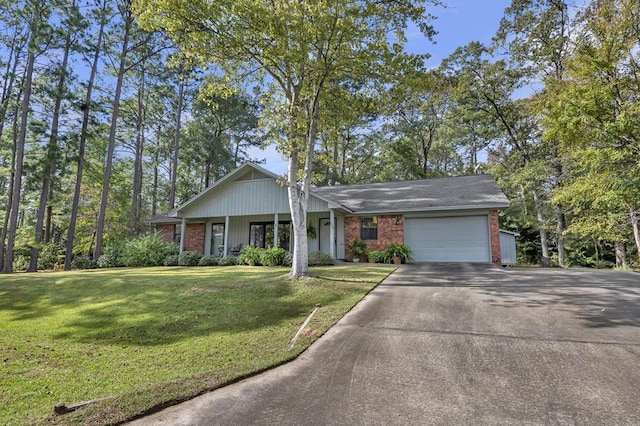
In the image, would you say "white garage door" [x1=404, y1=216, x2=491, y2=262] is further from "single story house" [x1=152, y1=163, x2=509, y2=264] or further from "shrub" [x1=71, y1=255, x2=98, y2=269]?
"shrub" [x1=71, y1=255, x2=98, y2=269]

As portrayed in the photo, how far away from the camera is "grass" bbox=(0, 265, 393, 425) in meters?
3.25

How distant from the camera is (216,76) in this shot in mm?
10227

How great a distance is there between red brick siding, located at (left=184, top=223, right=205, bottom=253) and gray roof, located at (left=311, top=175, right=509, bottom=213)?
278 inches

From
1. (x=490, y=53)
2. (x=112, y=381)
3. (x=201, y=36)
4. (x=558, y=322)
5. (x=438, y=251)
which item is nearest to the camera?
(x=112, y=381)

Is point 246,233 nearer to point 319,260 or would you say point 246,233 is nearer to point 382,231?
point 319,260

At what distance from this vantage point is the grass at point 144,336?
3248mm

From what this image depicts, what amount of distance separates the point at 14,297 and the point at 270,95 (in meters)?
8.78

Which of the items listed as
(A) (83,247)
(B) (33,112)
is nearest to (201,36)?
(B) (33,112)

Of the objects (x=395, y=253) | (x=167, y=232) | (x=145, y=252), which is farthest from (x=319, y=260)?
(x=167, y=232)

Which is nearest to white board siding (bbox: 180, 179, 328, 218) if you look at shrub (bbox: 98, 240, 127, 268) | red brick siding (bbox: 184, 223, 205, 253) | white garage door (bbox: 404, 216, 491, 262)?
red brick siding (bbox: 184, 223, 205, 253)

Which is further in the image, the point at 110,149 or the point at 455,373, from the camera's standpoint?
the point at 110,149

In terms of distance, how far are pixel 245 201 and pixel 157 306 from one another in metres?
9.51

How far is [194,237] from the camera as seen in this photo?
18.4 m

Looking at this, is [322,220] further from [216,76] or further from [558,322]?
[558,322]
